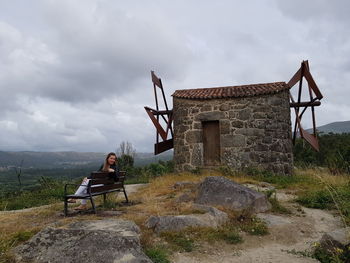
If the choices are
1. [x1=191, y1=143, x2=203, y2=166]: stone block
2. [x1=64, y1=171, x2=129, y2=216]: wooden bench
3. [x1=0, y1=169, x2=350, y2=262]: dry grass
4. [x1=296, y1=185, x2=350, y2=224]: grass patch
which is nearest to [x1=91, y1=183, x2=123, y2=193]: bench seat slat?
[x1=64, y1=171, x2=129, y2=216]: wooden bench

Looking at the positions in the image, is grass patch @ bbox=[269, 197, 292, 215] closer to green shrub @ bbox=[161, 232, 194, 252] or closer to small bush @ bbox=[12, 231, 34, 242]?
green shrub @ bbox=[161, 232, 194, 252]

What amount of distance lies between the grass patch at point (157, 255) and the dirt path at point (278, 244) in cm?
13

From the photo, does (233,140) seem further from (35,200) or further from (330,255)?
(330,255)

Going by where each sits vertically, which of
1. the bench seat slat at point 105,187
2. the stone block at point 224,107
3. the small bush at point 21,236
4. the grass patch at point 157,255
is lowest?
the grass patch at point 157,255

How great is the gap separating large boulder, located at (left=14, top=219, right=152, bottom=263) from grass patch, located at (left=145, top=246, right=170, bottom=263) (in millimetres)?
189

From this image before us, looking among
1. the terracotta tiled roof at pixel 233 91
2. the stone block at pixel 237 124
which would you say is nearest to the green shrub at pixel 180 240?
the stone block at pixel 237 124

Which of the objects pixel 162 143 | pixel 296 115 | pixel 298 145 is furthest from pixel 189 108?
pixel 298 145

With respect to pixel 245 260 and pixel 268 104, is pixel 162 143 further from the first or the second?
pixel 245 260

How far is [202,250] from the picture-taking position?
4078mm

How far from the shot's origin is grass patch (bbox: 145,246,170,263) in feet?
11.8

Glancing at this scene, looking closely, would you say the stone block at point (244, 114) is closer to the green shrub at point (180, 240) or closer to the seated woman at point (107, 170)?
the seated woman at point (107, 170)

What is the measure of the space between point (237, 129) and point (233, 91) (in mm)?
1559

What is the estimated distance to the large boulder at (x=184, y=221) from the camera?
4582mm

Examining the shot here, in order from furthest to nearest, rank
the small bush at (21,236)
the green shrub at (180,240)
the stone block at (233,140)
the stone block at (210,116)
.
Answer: the stone block at (210,116), the stone block at (233,140), the green shrub at (180,240), the small bush at (21,236)
